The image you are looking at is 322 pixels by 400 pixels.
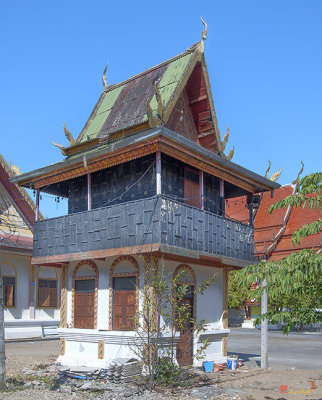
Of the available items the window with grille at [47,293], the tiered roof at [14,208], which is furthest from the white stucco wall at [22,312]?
→ the tiered roof at [14,208]

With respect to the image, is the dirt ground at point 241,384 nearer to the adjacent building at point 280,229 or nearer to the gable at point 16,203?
the gable at point 16,203

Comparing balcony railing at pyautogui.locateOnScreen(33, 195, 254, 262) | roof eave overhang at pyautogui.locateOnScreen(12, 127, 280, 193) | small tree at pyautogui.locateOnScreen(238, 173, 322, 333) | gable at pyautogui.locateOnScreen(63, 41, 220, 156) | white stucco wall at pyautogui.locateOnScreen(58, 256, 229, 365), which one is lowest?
white stucco wall at pyautogui.locateOnScreen(58, 256, 229, 365)

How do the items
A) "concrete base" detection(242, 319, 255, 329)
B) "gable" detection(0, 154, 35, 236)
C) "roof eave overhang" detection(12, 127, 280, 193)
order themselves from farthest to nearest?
"concrete base" detection(242, 319, 255, 329) < "gable" detection(0, 154, 35, 236) < "roof eave overhang" detection(12, 127, 280, 193)

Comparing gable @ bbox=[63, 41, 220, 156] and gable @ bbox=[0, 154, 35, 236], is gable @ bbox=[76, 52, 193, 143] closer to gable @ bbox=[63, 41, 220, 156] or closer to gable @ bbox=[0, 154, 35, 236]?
gable @ bbox=[63, 41, 220, 156]

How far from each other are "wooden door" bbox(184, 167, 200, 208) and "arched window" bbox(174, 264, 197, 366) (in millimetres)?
2218

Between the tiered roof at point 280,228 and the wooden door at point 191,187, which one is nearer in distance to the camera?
the wooden door at point 191,187

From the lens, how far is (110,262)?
49.7 feet

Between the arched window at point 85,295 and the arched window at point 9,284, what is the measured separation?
27.9ft

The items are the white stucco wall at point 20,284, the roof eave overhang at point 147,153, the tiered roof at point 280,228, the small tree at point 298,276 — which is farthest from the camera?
the tiered roof at point 280,228

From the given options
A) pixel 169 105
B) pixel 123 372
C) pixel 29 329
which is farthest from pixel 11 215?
pixel 123 372

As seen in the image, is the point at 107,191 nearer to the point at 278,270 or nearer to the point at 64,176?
the point at 64,176

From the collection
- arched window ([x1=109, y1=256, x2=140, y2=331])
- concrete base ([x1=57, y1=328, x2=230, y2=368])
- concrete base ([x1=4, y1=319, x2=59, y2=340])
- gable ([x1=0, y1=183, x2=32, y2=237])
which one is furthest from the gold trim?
arched window ([x1=109, y1=256, x2=140, y2=331])

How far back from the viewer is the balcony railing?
13133mm

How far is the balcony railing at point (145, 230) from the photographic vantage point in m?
13.1
